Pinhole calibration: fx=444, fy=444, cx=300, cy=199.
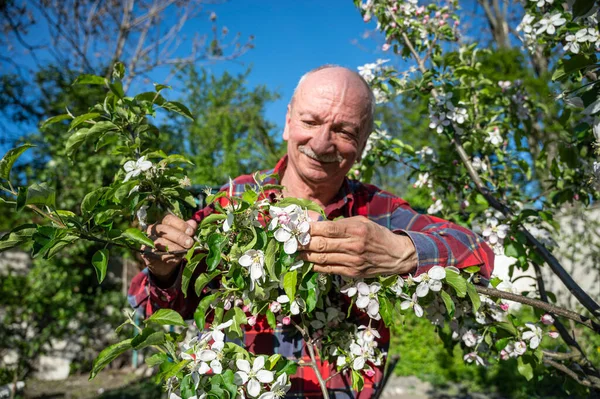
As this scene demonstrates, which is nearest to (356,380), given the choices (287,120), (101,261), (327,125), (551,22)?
(101,261)

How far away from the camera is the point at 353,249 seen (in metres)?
0.99

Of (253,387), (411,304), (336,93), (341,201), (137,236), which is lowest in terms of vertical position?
(253,387)

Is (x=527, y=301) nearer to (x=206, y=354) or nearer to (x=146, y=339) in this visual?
(x=206, y=354)

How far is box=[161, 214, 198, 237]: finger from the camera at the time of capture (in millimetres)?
1144

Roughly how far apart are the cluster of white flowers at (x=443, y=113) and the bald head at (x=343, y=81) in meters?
0.49

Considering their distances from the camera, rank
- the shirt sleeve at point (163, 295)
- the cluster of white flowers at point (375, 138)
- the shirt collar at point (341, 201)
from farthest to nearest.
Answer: the cluster of white flowers at point (375, 138) < the shirt collar at point (341, 201) < the shirt sleeve at point (163, 295)

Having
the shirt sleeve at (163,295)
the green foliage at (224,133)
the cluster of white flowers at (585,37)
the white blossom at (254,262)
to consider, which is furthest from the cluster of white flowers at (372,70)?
the green foliage at (224,133)

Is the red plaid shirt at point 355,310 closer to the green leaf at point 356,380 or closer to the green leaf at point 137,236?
the green leaf at point 356,380

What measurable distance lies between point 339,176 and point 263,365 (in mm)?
867

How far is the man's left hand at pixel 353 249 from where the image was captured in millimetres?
954

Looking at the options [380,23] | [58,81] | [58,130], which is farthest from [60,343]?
[380,23]

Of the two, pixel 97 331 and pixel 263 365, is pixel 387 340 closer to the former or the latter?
pixel 263 365

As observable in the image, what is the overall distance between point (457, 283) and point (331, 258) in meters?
0.32

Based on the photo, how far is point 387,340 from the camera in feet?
5.46
